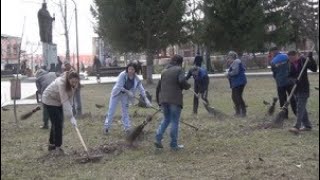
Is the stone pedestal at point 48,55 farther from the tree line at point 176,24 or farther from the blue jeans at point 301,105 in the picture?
the blue jeans at point 301,105

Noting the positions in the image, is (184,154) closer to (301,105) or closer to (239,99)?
(301,105)

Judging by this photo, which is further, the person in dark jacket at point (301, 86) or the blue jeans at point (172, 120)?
the person in dark jacket at point (301, 86)

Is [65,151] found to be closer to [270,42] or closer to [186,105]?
[186,105]

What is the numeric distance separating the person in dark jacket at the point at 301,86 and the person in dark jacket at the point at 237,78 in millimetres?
2593

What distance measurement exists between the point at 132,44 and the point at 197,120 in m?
16.4

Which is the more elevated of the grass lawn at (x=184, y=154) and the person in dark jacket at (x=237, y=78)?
the person in dark jacket at (x=237, y=78)

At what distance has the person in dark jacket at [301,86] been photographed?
32.0 feet

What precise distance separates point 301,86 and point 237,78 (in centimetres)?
334

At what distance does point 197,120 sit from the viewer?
509 inches

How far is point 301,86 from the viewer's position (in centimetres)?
975

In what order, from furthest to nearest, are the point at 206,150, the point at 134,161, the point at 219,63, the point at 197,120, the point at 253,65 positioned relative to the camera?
the point at 253,65, the point at 219,63, the point at 197,120, the point at 206,150, the point at 134,161

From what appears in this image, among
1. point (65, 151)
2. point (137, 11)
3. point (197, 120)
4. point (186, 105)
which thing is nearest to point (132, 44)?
point (137, 11)

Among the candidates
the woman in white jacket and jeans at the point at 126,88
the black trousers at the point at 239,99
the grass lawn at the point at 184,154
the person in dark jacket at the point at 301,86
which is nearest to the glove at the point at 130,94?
the woman in white jacket and jeans at the point at 126,88

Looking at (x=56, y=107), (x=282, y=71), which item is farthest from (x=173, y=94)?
(x=282, y=71)
